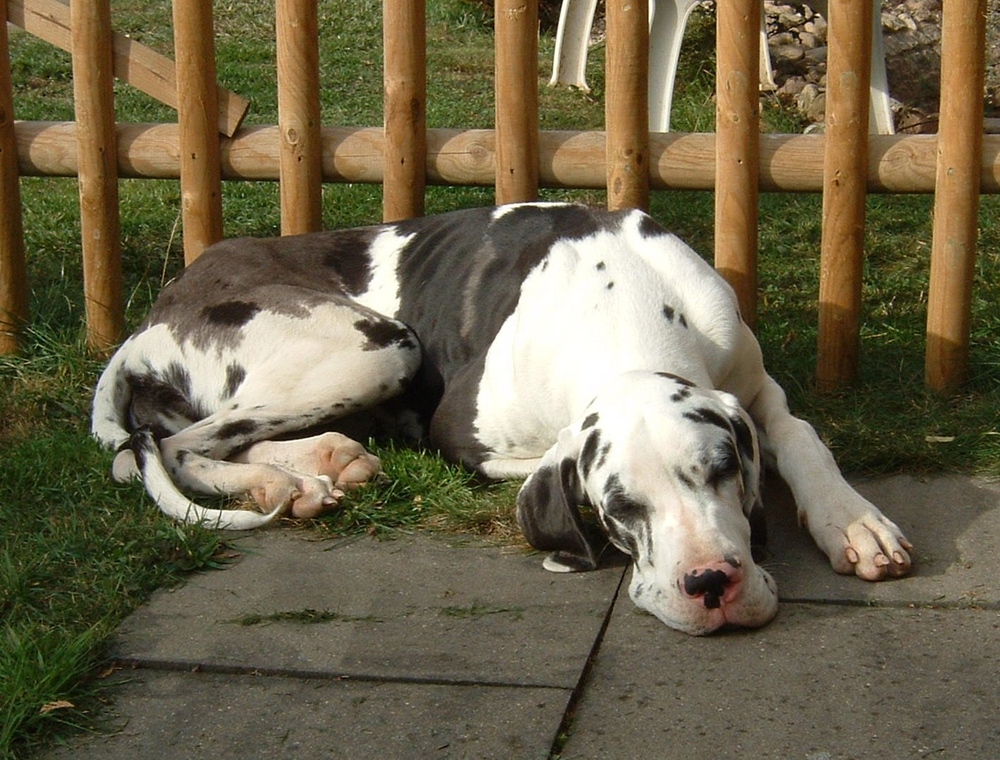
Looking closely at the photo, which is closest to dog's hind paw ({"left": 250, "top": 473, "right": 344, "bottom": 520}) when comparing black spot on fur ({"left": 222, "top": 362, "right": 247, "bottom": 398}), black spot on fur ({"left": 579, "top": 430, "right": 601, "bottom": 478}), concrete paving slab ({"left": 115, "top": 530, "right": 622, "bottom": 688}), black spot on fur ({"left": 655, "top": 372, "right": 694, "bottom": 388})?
concrete paving slab ({"left": 115, "top": 530, "right": 622, "bottom": 688})

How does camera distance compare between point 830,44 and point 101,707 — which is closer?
point 101,707

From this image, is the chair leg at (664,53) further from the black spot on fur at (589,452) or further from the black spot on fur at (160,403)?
the black spot on fur at (589,452)

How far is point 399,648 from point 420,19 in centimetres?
264

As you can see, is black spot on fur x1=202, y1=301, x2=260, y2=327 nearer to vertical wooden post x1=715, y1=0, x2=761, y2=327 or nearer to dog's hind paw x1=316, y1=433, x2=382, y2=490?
dog's hind paw x1=316, y1=433, x2=382, y2=490

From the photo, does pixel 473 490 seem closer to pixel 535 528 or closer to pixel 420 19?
pixel 535 528

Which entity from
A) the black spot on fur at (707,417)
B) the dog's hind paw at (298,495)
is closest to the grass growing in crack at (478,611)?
the black spot on fur at (707,417)

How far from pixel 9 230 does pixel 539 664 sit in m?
3.40

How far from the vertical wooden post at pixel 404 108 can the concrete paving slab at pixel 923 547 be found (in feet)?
6.21

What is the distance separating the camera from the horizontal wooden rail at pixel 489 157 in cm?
491

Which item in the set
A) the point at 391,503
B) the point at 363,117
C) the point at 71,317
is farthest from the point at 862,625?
the point at 363,117

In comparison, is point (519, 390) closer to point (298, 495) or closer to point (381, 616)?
point (298, 495)

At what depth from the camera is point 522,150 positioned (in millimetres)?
5164

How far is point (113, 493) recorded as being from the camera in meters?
4.42

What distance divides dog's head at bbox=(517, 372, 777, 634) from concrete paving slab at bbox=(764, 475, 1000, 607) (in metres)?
0.15
